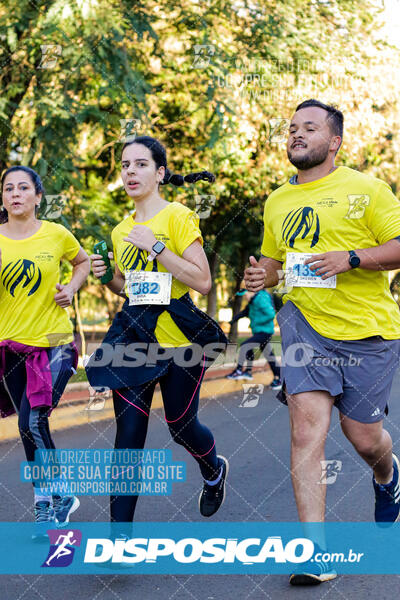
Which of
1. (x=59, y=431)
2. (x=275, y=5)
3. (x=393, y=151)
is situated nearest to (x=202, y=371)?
(x=59, y=431)

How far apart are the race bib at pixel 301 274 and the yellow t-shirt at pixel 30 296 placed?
1.37 m

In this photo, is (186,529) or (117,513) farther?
(186,529)

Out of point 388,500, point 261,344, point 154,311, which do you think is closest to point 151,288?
point 154,311

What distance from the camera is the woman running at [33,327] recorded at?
430 centimetres

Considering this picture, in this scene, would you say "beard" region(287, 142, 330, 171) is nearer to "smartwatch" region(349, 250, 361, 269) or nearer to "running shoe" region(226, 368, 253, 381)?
"smartwatch" region(349, 250, 361, 269)

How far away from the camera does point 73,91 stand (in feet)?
34.0

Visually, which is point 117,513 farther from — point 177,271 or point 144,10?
point 144,10

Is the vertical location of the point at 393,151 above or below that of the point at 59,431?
above

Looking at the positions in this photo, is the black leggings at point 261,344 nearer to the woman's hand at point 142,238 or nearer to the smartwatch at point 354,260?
the woman's hand at point 142,238

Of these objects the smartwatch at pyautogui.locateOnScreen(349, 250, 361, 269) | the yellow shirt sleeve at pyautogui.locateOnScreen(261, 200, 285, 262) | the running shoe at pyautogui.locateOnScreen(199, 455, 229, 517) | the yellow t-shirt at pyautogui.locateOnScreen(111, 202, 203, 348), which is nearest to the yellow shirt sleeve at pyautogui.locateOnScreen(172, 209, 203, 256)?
the yellow t-shirt at pyautogui.locateOnScreen(111, 202, 203, 348)

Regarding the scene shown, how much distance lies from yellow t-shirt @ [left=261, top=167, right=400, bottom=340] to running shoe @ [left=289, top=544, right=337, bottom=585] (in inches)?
38.9

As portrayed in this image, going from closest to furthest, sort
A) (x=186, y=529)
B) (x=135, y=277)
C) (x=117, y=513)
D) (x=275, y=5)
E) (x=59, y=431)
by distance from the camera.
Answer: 1. (x=117, y=513)
2. (x=135, y=277)
3. (x=186, y=529)
4. (x=59, y=431)
5. (x=275, y=5)

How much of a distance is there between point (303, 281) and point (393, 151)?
15524 millimetres
